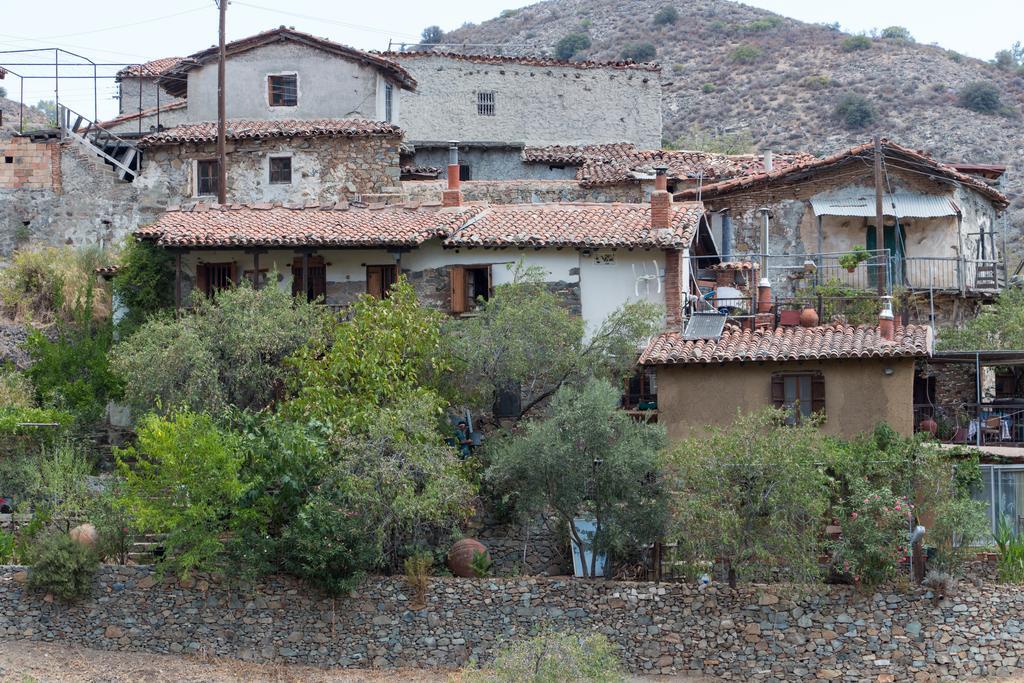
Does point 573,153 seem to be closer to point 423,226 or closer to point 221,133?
point 221,133

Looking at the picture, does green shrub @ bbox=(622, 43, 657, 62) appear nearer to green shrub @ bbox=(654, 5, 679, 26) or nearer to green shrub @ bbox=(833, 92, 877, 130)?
green shrub @ bbox=(654, 5, 679, 26)

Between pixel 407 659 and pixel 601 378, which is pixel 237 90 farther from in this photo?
pixel 407 659

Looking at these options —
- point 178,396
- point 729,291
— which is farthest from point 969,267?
point 178,396

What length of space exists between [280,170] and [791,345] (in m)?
17.3

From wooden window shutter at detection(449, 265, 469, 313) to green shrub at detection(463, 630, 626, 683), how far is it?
1069 cm

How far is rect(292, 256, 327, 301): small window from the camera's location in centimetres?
3316

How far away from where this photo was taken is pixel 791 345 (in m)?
28.5

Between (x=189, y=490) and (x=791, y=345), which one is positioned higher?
(x=791, y=345)

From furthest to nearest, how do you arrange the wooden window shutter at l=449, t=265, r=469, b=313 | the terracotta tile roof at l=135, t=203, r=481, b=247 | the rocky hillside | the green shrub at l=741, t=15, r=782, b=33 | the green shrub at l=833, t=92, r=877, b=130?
1. the green shrub at l=741, t=15, r=782, b=33
2. the green shrub at l=833, t=92, r=877, b=130
3. the rocky hillside
4. the wooden window shutter at l=449, t=265, r=469, b=313
5. the terracotta tile roof at l=135, t=203, r=481, b=247

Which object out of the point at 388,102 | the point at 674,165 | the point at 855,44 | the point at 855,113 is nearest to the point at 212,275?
the point at 388,102

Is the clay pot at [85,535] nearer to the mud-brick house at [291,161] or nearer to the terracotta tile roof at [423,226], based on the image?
the terracotta tile roof at [423,226]

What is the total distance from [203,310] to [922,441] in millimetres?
14784

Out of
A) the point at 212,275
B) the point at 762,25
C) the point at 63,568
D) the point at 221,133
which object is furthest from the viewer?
the point at 762,25

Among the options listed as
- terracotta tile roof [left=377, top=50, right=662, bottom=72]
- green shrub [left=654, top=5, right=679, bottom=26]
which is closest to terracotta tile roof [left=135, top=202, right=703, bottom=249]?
terracotta tile roof [left=377, top=50, right=662, bottom=72]
